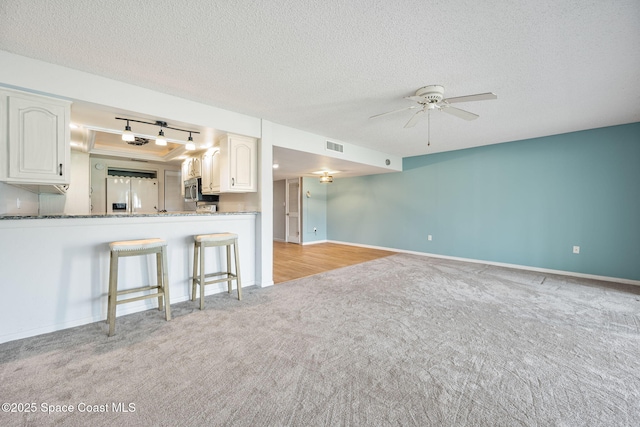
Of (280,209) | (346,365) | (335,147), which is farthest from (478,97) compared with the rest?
(280,209)

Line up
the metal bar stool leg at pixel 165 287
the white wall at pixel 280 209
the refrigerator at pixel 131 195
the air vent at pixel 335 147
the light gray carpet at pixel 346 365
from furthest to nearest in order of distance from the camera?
the white wall at pixel 280 209 < the refrigerator at pixel 131 195 < the air vent at pixel 335 147 < the metal bar stool leg at pixel 165 287 < the light gray carpet at pixel 346 365

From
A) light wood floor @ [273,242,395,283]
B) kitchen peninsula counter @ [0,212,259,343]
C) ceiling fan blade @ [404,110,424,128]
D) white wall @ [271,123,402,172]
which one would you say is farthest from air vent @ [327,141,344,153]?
kitchen peninsula counter @ [0,212,259,343]

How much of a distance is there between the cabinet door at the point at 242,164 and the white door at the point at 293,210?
14.3ft

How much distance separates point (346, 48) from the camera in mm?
2057

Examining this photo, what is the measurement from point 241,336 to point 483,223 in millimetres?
5258

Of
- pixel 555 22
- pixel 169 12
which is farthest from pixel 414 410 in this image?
pixel 169 12

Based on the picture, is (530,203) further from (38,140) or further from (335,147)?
(38,140)

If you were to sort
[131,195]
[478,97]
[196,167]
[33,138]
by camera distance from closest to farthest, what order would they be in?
[33,138] → [478,97] → [196,167] → [131,195]

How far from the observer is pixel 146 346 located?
214 cm

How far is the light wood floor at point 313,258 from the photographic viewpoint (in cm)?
464

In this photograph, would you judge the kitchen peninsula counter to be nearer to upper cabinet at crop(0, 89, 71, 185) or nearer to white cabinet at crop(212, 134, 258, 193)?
upper cabinet at crop(0, 89, 71, 185)

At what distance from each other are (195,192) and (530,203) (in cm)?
638

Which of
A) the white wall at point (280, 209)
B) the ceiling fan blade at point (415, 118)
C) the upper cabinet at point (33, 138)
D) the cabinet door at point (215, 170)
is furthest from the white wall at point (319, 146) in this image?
the white wall at point (280, 209)

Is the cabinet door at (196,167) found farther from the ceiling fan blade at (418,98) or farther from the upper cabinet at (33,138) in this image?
the ceiling fan blade at (418,98)
